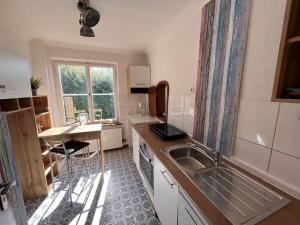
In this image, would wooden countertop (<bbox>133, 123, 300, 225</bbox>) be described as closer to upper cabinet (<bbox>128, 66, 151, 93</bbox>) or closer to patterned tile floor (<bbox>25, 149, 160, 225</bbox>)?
→ patterned tile floor (<bbox>25, 149, 160, 225</bbox>)

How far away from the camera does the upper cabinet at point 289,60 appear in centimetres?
58

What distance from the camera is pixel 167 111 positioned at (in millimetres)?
2125

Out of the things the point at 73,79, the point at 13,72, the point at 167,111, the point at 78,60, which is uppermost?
the point at 78,60

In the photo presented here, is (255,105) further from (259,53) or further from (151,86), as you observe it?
(151,86)

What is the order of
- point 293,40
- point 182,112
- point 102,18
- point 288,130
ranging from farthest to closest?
point 182,112, point 102,18, point 288,130, point 293,40

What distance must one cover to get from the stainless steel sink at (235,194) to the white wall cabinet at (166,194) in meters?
0.15

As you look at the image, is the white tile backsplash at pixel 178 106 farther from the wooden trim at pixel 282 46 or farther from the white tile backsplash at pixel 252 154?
the wooden trim at pixel 282 46

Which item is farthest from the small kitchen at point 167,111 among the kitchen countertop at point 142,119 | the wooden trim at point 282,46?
the kitchen countertop at point 142,119

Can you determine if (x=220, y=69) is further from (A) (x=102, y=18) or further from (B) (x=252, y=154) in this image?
(A) (x=102, y=18)

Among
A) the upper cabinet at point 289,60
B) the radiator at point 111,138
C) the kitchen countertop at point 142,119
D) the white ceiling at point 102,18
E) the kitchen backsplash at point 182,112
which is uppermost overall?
the white ceiling at point 102,18

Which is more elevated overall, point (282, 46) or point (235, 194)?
point (282, 46)

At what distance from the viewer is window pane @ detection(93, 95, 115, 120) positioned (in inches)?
121

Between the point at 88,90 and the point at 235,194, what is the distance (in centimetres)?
303

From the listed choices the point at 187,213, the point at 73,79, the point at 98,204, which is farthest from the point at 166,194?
the point at 73,79
